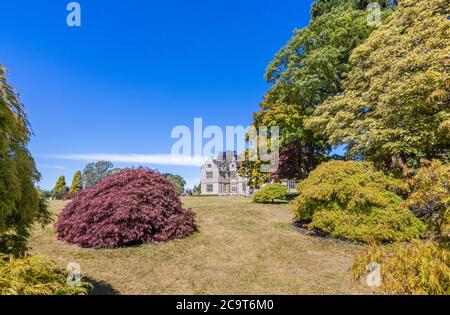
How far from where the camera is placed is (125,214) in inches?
349

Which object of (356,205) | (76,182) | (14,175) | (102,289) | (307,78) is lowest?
(102,289)

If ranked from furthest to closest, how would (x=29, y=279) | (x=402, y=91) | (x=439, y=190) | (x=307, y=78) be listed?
1. (x=307, y=78)
2. (x=402, y=91)
3. (x=439, y=190)
4. (x=29, y=279)

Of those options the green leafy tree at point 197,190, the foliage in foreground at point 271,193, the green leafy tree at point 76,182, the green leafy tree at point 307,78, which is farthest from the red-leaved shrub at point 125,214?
the green leafy tree at point 197,190

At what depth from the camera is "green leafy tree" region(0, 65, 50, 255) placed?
3895 millimetres

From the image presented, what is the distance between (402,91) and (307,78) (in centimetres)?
726

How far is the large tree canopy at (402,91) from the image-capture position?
10.1 meters

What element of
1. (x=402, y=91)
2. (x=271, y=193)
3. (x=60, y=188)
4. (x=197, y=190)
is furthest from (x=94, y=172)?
(x=402, y=91)

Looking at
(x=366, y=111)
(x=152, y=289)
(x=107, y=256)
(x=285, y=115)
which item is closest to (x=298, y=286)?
(x=152, y=289)

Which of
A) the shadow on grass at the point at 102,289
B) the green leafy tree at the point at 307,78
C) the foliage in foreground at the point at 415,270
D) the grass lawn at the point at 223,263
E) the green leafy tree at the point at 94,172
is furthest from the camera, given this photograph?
the green leafy tree at the point at 94,172

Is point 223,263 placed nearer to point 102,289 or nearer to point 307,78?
point 102,289

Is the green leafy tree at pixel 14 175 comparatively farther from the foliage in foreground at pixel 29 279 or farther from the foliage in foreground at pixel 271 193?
the foliage in foreground at pixel 271 193

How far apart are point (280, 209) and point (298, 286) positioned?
367 inches

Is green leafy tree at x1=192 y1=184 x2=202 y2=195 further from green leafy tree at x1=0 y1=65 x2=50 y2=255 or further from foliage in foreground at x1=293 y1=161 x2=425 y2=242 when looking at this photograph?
green leafy tree at x1=0 y1=65 x2=50 y2=255

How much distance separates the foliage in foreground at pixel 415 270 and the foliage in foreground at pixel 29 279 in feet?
14.4
